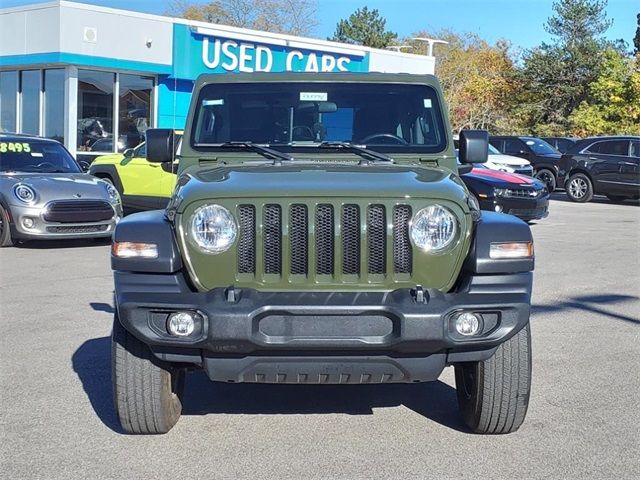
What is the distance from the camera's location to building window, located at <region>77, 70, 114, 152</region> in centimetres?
2123

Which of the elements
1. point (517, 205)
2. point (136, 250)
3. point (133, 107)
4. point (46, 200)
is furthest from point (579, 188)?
point (136, 250)

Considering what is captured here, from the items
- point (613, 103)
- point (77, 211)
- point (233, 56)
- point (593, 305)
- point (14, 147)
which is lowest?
point (593, 305)

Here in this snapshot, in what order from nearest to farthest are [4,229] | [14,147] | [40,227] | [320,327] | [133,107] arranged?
[320,327] < [40,227] < [4,229] < [14,147] < [133,107]

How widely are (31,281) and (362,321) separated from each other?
21.2 ft

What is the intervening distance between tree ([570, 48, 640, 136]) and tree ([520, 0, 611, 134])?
247 cm

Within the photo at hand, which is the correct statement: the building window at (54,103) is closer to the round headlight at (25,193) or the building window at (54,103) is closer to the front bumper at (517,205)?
the round headlight at (25,193)

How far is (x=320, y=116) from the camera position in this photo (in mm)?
5480

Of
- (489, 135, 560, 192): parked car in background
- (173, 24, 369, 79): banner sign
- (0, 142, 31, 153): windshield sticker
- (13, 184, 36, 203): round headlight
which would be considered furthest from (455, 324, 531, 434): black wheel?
(489, 135, 560, 192): parked car in background

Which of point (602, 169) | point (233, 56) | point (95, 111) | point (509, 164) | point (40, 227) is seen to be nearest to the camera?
point (40, 227)

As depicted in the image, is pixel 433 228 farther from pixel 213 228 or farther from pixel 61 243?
pixel 61 243

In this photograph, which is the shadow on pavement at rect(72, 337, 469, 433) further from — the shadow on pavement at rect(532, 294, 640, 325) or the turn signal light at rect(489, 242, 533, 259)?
the shadow on pavement at rect(532, 294, 640, 325)

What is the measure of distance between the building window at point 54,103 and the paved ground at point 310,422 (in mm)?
14471

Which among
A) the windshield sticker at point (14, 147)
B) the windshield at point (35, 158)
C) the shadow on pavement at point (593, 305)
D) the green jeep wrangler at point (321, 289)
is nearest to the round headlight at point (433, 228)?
the green jeep wrangler at point (321, 289)

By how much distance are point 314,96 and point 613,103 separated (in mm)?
37877
